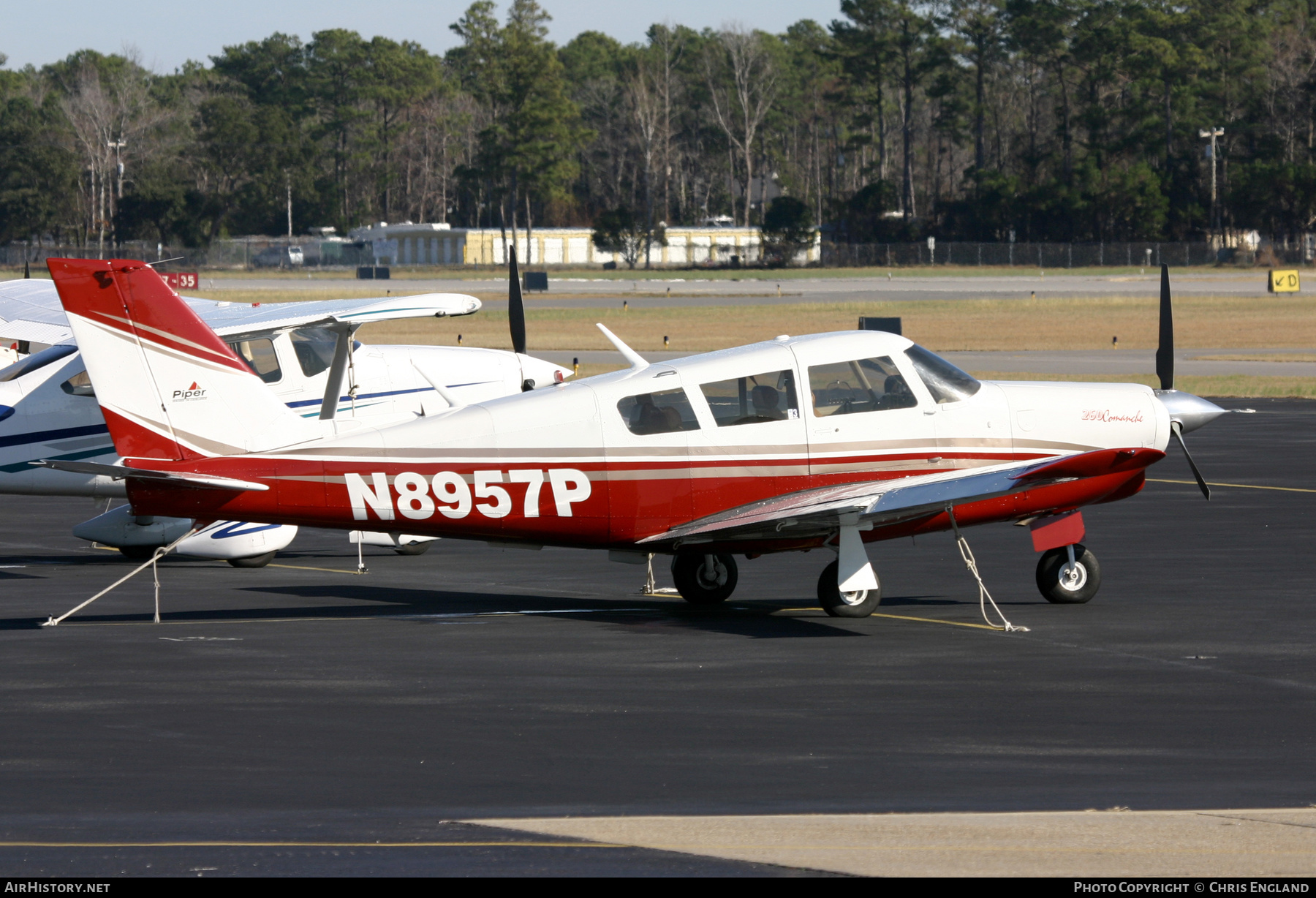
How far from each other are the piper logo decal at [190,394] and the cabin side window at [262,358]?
14.9 feet

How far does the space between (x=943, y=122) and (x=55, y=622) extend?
142057 mm

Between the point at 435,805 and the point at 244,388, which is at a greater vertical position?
the point at 244,388

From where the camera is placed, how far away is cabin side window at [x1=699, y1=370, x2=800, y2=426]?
1336cm

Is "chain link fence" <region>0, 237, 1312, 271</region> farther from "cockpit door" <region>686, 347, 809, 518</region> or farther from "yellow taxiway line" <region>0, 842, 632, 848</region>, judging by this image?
"yellow taxiway line" <region>0, 842, 632, 848</region>

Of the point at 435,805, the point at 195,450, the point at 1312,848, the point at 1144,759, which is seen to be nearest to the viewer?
the point at 1312,848

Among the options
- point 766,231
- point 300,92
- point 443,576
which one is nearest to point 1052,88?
point 766,231

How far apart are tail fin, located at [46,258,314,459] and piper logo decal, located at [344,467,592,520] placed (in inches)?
35.2

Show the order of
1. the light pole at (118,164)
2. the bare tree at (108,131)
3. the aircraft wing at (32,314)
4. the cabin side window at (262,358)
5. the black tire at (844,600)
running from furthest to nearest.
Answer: the bare tree at (108,131)
the light pole at (118,164)
the aircraft wing at (32,314)
the cabin side window at (262,358)
the black tire at (844,600)

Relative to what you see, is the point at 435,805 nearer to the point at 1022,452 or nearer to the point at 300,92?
the point at 1022,452

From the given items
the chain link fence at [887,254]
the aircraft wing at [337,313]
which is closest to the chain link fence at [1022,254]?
the chain link fence at [887,254]

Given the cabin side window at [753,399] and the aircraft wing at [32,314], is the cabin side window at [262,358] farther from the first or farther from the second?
the cabin side window at [753,399]

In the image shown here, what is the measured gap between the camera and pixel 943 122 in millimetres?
148125

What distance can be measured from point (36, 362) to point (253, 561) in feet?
10.5

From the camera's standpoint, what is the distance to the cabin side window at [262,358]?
17.5m
